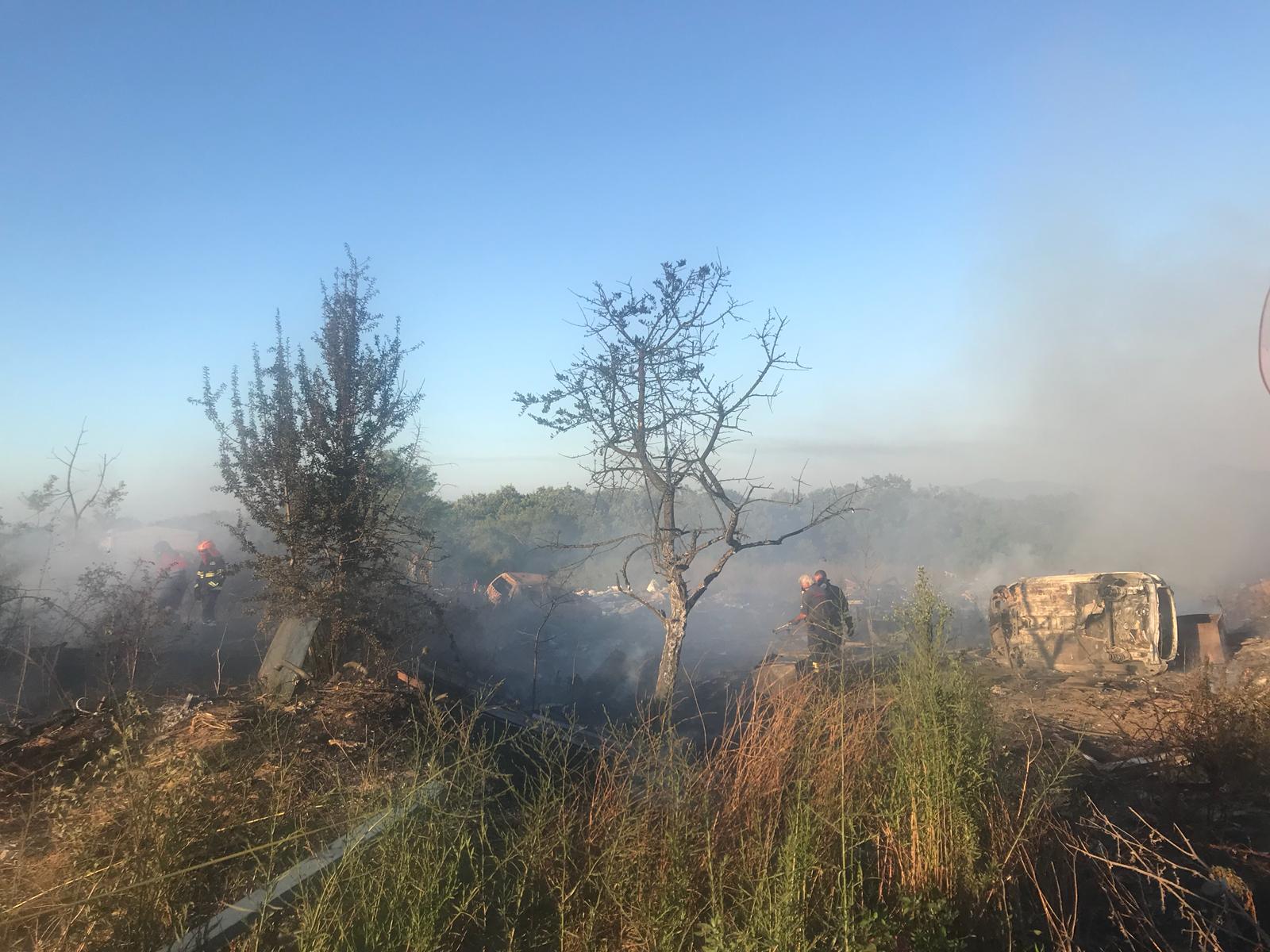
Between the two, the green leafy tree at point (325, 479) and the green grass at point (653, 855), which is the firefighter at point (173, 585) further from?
the green grass at point (653, 855)

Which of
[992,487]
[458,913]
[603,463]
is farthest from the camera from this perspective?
[992,487]

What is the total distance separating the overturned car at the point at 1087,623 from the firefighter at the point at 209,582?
13466 mm

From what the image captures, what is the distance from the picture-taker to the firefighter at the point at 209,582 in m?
12.8

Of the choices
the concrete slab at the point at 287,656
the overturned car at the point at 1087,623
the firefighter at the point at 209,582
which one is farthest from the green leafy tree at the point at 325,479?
the overturned car at the point at 1087,623

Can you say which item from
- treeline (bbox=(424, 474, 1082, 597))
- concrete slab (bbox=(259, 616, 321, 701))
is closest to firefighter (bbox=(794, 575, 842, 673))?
concrete slab (bbox=(259, 616, 321, 701))

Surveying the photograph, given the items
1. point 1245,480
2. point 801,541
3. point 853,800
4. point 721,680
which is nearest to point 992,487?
point 1245,480

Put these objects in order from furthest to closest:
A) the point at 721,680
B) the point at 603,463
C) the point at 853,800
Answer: the point at 721,680
the point at 603,463
the point at 853,800

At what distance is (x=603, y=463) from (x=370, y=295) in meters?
3.97

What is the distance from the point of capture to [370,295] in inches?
378

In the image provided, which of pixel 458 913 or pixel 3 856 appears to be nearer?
pixel 458 913

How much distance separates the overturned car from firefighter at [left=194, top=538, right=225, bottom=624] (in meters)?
13.5

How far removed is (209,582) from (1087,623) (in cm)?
1490

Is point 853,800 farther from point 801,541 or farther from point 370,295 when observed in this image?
point 801,541

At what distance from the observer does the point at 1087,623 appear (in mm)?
10805
